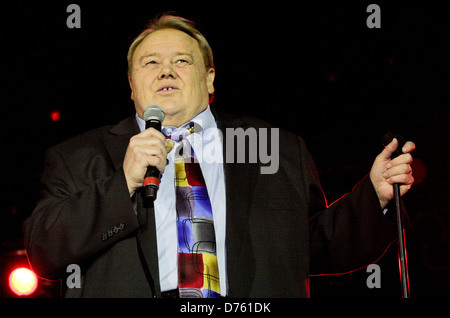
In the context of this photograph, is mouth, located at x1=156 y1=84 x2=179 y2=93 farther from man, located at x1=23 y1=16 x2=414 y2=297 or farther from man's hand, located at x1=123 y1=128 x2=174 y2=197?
man's hand, located at x1=123 y1=128 x2=174 y2=197

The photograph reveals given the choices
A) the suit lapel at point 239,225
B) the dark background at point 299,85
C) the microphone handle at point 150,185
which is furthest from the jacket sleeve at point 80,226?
the dark background at point 299,85

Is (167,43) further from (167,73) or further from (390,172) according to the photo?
(390,172)

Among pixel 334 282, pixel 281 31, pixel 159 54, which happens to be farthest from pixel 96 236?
pixel 334 282

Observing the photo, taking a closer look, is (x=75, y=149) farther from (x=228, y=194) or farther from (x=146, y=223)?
(x=228, y=194)

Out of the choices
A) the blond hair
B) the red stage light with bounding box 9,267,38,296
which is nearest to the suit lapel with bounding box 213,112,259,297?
the blond hair

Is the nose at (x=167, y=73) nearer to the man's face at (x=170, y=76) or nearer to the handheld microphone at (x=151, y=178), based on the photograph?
the man's face at (x=170, y=76)

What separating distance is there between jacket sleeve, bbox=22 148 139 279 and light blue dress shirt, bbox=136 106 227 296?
0.66 feet

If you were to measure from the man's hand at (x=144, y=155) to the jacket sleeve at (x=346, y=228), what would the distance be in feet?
2.34

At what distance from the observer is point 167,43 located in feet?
7.55

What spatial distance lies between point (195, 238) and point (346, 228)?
1.95 ft

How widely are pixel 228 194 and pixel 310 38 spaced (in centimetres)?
169

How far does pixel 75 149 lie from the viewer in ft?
6.54

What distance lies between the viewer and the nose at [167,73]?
2.21 meters
